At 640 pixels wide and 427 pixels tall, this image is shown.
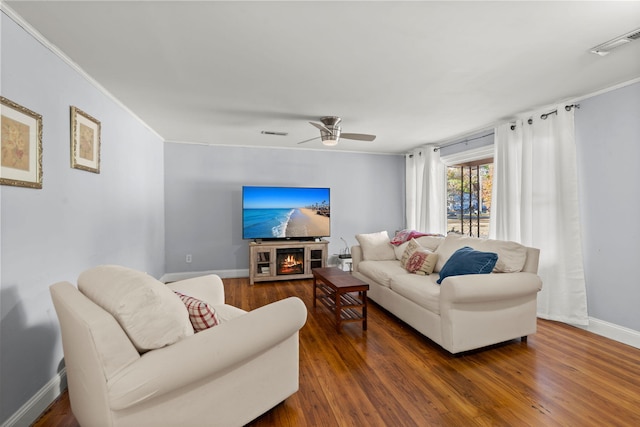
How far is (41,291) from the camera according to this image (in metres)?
1.88

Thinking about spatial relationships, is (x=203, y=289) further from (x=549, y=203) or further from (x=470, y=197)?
(x=470, y=197)

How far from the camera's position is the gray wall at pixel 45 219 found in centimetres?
164

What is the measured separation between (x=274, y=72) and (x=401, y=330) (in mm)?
2695

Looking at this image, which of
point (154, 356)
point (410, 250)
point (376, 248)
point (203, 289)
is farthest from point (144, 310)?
point (376, 248)

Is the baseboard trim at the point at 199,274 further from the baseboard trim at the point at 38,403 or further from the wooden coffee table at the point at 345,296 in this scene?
the baseboard trim at the point at 38,403

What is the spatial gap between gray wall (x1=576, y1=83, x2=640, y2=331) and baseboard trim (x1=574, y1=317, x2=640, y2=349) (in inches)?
→ 1.7

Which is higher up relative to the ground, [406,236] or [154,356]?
[406,236]

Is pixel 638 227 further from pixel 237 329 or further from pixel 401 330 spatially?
pixel 237 329

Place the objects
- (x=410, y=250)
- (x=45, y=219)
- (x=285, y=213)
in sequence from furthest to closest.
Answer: (x=285, y=213) < (x=410, y=250) < (x=45, y=219)

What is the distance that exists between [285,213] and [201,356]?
387 centimetres

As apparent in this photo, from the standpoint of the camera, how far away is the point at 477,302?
8.15ft

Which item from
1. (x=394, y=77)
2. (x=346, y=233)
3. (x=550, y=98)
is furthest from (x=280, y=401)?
(x=346, y=233)

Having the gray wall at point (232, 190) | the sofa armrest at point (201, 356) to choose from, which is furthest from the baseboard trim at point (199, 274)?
the sofa armrest at point (201, 356)

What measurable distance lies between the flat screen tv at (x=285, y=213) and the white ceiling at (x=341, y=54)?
170cm
